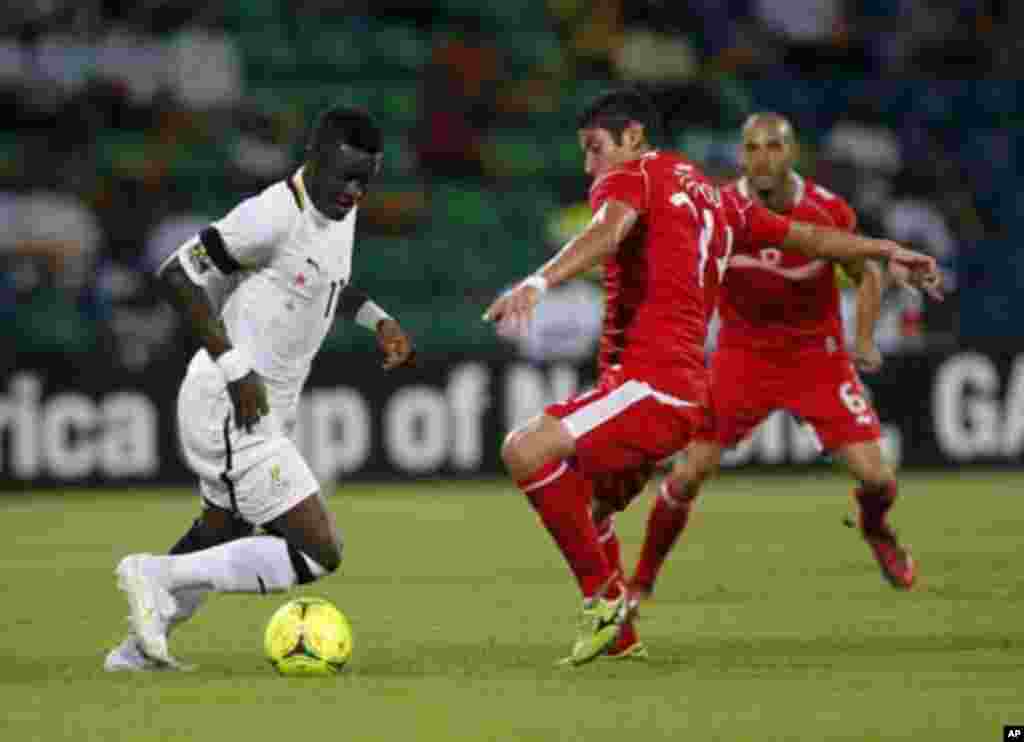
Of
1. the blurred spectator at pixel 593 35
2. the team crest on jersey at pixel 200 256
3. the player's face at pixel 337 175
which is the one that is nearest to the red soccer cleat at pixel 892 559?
the player's face at pixel 337 175

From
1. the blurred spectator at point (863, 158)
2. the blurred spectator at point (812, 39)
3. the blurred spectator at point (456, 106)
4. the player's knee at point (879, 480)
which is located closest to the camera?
the player's knee at point (879, 480)

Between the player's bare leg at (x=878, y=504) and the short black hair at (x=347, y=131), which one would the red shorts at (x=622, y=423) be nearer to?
the short black hair at (x=347, y=131)

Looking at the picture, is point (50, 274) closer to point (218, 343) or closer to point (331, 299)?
point (331, 299)

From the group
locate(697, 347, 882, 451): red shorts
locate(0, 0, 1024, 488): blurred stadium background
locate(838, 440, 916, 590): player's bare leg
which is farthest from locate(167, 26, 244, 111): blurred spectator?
locate(838, 440, 916, 590): player's bare leg

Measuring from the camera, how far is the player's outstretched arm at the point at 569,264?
697 centimetres

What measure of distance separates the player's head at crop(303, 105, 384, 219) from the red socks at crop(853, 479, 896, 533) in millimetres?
3954

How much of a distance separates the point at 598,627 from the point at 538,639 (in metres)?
1.16

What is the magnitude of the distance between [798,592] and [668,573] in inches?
50.6

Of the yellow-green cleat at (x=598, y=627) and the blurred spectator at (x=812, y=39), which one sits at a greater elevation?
the blurred spectator at (x=812, y=39)

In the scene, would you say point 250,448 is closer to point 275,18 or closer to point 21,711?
point 21,711

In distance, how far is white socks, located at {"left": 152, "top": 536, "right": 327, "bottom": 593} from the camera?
792cm

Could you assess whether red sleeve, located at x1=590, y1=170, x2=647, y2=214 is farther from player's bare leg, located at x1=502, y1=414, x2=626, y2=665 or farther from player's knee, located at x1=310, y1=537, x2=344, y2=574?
player's knee, located at x1=310, y1=537, x2=344, y2=574

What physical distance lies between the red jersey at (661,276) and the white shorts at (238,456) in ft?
4.13

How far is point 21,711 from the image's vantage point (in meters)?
6.90
